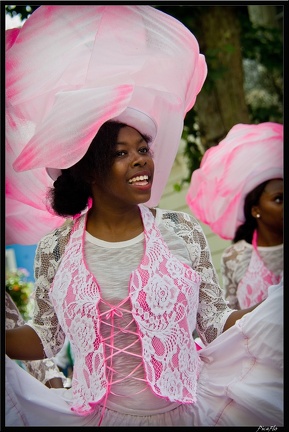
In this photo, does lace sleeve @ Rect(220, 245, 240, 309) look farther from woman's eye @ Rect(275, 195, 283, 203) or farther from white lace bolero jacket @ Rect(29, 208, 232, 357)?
white lace bolero jacket @ Rect(29, 208, 232, 357)

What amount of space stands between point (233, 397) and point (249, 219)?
6.79ft

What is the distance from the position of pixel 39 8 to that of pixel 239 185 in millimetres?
1937

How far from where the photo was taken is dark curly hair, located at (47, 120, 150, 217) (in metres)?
2.85

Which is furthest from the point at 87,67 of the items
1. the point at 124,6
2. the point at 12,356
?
the point at 12,356

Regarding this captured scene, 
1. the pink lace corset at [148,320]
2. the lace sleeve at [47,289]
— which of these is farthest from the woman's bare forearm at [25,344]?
the pink lace corset at [148,320]

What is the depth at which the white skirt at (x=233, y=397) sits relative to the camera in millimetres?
2824

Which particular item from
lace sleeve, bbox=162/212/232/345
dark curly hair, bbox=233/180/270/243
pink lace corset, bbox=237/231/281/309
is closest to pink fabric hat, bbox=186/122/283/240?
dark curly hair, bbox=233/180/270/243

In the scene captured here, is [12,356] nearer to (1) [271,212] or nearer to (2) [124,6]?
(2) [124,6]

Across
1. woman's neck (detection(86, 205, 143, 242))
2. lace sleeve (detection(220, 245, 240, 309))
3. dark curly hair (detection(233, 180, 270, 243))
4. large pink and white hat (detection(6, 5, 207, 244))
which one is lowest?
lace sleeve (detection(220, 245, 240, 309))

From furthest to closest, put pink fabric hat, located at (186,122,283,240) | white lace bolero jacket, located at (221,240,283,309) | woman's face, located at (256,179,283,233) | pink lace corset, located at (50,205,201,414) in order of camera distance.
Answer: white lace bolero jacket, located at (221,240,283,309)
woman's face, located at (256,179,283,233)
pink fabric hat, located at (186,122,283,240)
pink lace corset, located at (50,205,201,414)

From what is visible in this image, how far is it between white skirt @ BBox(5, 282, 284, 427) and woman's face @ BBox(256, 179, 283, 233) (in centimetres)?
167

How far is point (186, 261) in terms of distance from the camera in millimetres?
2879

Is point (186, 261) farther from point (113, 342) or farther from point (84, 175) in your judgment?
point (84, 175)
